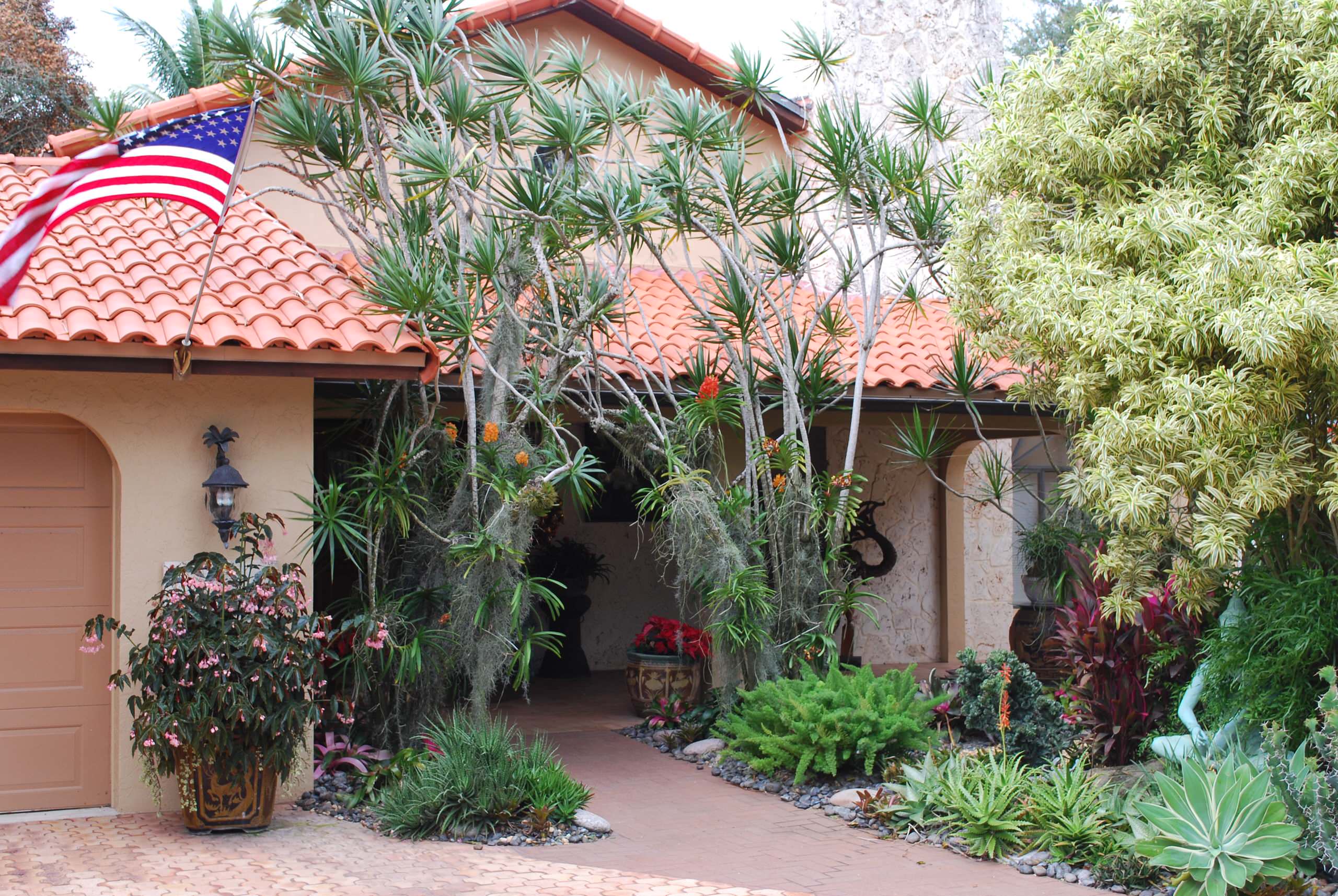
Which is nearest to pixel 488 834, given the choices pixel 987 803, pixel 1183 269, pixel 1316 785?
pixel 987 803

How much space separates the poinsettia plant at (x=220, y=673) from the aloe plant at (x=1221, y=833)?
4.46 meters

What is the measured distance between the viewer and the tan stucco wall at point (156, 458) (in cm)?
720

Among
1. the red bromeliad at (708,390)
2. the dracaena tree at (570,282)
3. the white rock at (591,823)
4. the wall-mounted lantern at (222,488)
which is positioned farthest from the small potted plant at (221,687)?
the red bromeliad at (708,390)

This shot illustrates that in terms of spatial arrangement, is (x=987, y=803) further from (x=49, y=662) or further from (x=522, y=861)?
(x=49, y=662)

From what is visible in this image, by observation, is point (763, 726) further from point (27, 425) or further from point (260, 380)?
point (27, 425)

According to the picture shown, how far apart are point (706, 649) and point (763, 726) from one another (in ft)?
6.23

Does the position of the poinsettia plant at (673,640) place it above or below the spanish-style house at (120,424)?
below

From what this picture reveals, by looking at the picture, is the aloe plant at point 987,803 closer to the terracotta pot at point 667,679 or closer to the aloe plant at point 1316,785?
the aloe plant at point 1316,785

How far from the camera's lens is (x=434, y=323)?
25.4ft

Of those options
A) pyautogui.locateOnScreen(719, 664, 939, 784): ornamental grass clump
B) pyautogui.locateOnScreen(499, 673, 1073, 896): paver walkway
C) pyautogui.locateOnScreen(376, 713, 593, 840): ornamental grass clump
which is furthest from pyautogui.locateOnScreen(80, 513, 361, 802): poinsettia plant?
pyautogui.locateOnScreen(719, 664, 939, 784): ornamental grass clump

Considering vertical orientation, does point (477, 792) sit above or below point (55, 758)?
below

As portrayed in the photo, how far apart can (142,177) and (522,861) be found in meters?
4.13

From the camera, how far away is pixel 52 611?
7445 mm

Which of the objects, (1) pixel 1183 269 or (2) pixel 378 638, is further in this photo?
(2) pixel 378 638
